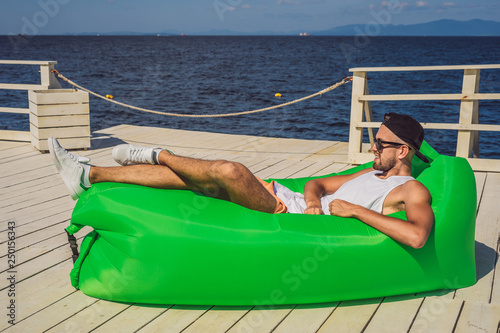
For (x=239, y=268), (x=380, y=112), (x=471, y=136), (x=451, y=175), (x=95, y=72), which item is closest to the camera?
(x=239, y=268)

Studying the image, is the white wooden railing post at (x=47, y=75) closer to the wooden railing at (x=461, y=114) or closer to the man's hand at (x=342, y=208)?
the wooden railing at (x=461, y=114)

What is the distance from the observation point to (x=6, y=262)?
319cm

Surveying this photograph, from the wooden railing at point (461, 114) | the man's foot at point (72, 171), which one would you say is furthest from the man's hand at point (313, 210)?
the wooden railing at point (461, 114)

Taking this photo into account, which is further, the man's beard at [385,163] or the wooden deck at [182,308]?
the man's beard at [385,163]

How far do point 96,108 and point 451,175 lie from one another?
58.4ft

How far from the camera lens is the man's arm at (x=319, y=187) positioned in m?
3.16

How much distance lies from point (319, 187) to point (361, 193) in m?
0.37

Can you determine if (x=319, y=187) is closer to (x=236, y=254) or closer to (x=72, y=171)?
(x=236, y=254)

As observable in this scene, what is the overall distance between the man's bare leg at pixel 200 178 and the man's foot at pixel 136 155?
0.13ft

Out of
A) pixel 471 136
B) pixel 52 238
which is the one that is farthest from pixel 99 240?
pixel 471 136

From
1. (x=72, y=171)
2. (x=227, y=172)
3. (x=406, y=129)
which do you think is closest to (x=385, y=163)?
(x=406, y=129)

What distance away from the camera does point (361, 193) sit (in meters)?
3.04

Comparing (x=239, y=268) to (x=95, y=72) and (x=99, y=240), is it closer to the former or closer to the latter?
(x=99, y=240)

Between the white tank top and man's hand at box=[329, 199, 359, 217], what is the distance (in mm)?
161
